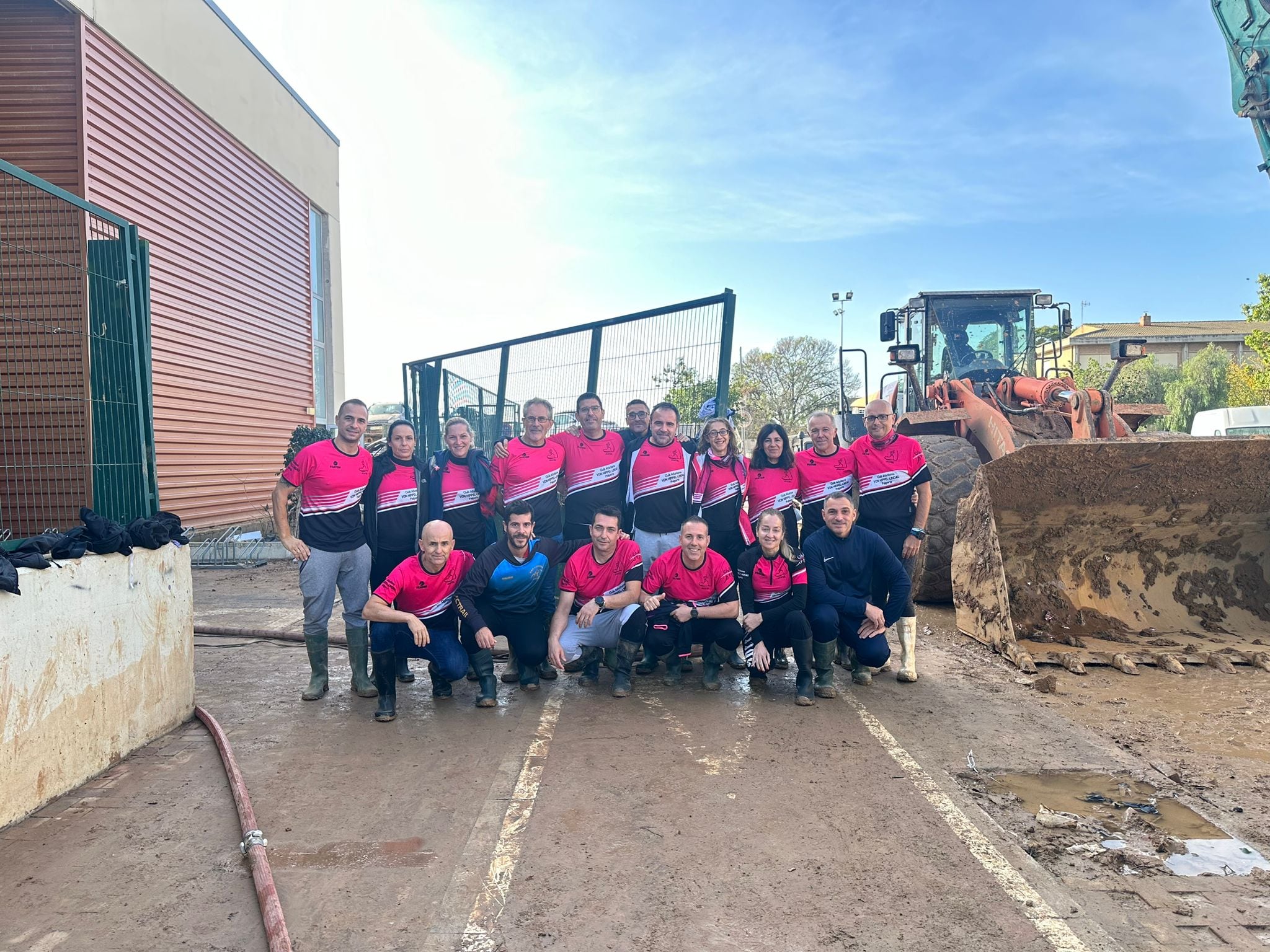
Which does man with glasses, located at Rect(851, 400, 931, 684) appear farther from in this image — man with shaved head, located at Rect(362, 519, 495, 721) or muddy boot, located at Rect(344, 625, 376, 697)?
muddy boot, located at Rect(344, 625, 376, 697)

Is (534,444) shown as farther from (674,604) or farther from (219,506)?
(219,506)

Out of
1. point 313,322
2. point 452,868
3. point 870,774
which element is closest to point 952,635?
point 870,774

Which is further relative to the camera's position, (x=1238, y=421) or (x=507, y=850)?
(x=1238, y=421)

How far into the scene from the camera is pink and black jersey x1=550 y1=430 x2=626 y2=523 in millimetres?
5820

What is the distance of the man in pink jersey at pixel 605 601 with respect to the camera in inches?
203

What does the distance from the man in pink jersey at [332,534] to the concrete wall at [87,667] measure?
656mm

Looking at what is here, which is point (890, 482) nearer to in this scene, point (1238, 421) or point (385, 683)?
point (385, 683)

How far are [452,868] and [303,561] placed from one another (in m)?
2.73

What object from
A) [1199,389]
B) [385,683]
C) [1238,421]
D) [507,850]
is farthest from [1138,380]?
[507,850]

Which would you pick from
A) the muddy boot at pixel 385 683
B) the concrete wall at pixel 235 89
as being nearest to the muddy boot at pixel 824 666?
the muddy boot at pixel 385 683

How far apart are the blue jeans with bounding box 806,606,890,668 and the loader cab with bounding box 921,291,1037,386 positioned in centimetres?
462

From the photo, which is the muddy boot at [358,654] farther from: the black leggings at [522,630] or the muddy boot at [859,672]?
the muddy boot at [859,672]

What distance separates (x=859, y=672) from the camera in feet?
17.5

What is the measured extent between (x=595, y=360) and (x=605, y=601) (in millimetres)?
2737
